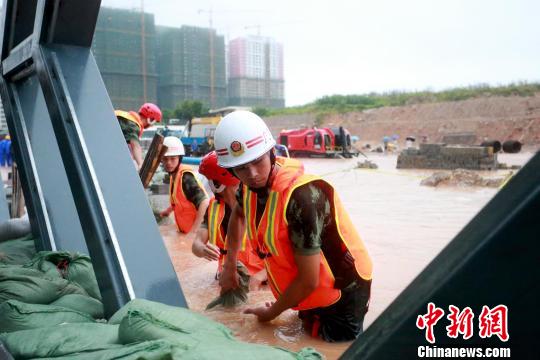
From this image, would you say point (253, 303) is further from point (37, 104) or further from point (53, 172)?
point (37, 104)

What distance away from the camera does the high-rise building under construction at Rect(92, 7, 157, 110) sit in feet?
21.7

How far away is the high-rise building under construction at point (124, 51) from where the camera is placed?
663cm

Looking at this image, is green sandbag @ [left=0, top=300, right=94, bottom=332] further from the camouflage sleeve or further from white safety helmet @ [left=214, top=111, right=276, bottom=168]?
the camouflage sleeve

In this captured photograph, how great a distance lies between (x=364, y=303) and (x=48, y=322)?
1577mm

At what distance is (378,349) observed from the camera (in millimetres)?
919

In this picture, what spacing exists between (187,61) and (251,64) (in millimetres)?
3496

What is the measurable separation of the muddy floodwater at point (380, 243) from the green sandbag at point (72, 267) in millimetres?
872

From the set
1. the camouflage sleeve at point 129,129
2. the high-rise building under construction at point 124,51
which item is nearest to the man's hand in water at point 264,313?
the camouflage sleeve at point 129,129

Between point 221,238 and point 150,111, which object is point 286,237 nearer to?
point 221,238

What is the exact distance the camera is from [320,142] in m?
24.3

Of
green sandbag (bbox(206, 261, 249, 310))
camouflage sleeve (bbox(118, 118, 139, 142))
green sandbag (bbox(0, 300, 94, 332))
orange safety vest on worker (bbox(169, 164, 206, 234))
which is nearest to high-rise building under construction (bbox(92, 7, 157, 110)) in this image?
camouflage sleeve (bbox(118, 118, 139, 142))

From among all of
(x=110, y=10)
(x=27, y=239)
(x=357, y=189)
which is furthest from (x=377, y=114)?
(x=27, y=239)

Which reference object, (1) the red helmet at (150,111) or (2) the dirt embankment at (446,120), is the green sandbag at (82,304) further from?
(2) the dirt embankment at (446,120)

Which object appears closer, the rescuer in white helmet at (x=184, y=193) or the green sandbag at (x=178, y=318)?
the green sandbag at (x=178, y=318)
